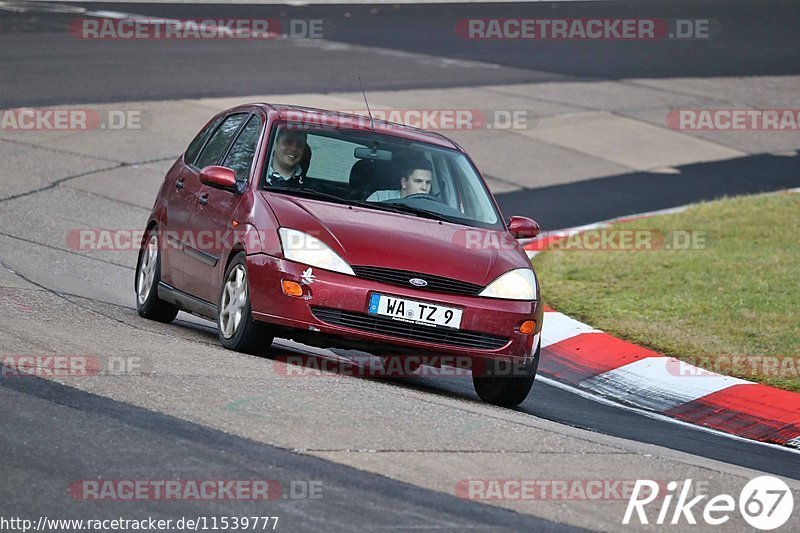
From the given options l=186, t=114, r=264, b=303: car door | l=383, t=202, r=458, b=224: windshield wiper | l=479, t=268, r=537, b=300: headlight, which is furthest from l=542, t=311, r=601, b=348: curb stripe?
l=186, t=114, r=264, b=303: car door

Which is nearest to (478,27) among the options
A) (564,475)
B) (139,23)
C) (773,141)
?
(139,23)

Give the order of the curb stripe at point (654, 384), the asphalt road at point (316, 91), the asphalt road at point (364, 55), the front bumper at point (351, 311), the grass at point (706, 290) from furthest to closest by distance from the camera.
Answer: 1. the asphalt road at point (364, 55)
2. the grass at point (706, 290)
3. the curb stripe at point (654, 384)
4. the front bumper at point (351, 311)
5. the asphalt road at point (316, 91)

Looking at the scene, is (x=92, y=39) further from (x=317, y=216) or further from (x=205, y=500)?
(x=205, y=500)

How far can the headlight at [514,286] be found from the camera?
8.15 metres

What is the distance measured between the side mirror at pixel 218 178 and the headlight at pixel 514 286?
5.79 ft

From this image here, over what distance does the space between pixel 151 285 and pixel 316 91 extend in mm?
11916

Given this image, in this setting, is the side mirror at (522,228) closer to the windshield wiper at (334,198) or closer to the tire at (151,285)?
the windshield wiper at (334,198)

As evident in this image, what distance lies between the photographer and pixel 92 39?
24.8 meters

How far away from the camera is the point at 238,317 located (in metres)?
8.27

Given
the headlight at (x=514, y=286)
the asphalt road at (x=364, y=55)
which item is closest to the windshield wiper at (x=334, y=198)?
the headlight at (x=514, y=286)

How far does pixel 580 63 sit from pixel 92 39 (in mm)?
9045

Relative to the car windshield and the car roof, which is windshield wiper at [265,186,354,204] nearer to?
the car windshield

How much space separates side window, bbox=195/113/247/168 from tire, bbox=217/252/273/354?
1468 mm

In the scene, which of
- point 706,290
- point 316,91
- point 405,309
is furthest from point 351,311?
point 316,91
